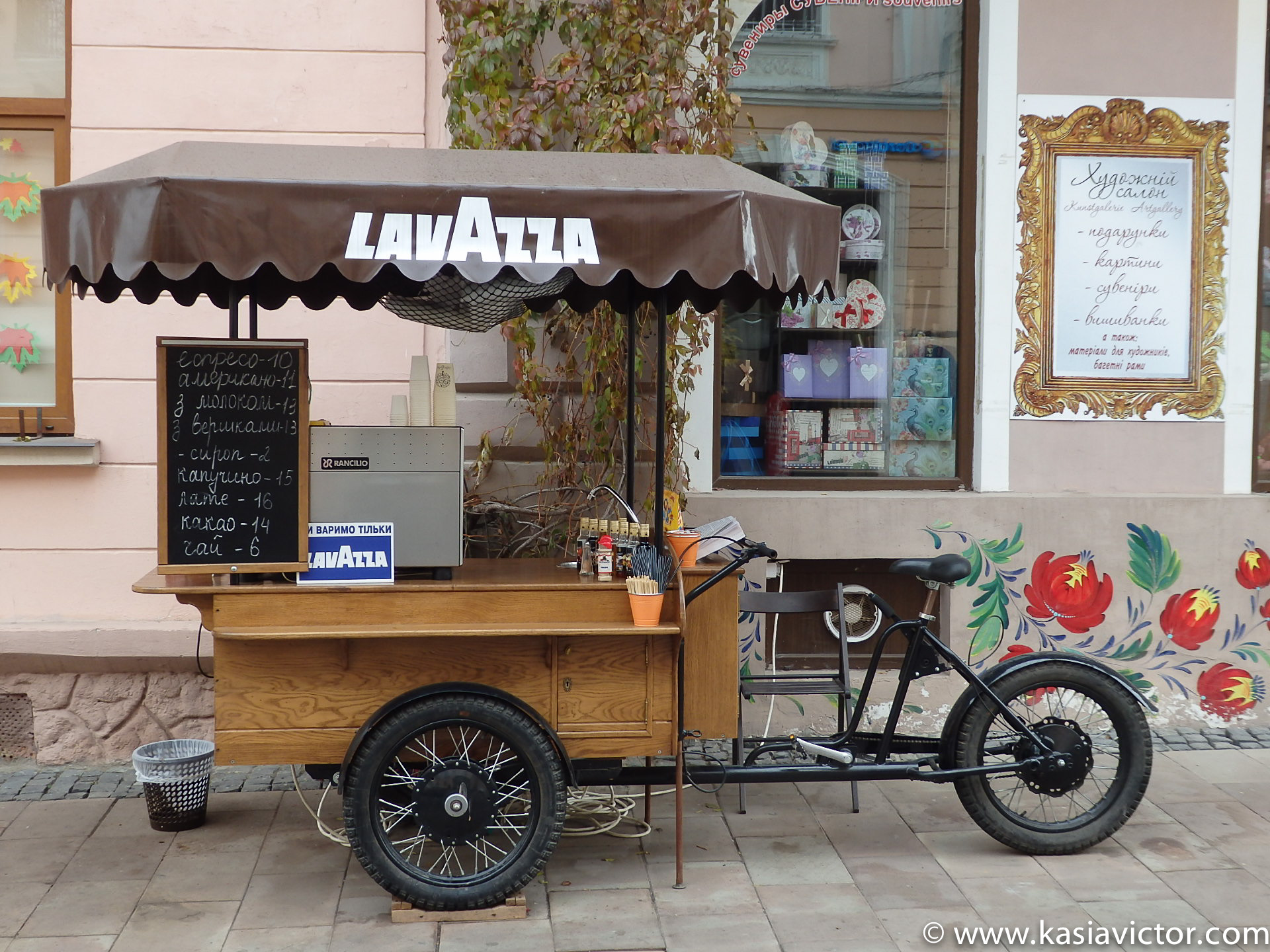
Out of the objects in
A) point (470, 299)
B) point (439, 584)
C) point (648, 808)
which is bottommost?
point (648, 808)

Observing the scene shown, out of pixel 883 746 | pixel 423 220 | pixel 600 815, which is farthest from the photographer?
pixel 600 815

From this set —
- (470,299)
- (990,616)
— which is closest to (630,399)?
(470,299)

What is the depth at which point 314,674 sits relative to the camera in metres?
3.78

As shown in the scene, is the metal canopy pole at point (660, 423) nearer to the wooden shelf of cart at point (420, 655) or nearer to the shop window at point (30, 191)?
the wooden shelf of cart at point (420, 655)

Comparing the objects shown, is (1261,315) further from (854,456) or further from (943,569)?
(943,569)

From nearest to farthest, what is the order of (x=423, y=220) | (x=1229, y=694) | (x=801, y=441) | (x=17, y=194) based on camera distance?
(x=423, y=220) → (x=17, y=194) → (x=1229, y=694) → (x=801, y=441)

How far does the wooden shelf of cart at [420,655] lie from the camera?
Answer: 3732 millimetres

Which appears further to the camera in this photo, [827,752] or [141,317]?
[141,317]

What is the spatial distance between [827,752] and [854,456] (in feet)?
7.22

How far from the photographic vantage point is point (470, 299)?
418 centimetres

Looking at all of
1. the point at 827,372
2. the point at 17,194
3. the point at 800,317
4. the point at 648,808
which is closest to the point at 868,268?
the point at 800,317

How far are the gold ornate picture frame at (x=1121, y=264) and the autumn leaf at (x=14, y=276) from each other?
15.7ft

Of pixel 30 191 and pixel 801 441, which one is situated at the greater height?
pixel 30 191

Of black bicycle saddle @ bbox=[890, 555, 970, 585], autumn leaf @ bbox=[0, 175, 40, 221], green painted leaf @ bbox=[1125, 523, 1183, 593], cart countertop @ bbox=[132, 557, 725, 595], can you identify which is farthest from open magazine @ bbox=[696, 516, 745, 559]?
autumn leaf @ bbox=[0, 175, 40, 221]
